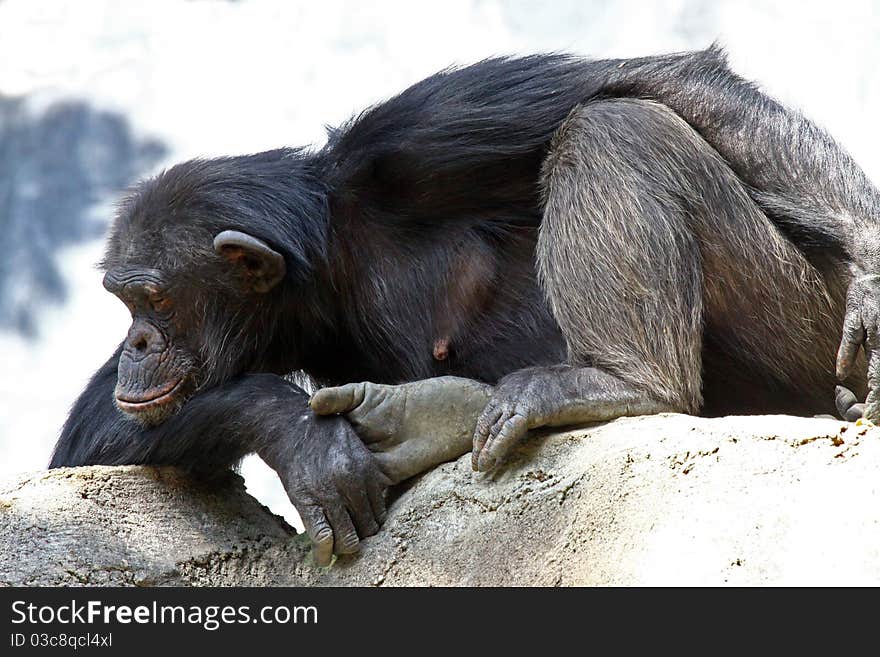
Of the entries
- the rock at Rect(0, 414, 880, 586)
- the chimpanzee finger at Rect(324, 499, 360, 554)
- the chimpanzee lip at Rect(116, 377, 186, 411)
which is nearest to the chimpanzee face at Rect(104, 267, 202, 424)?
the chimpanzee lip at Rect(116, 377, 186, 411)

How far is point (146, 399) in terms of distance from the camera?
355 centimetres

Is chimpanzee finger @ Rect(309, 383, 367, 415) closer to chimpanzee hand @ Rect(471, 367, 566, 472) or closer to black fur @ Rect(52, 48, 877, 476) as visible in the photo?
black fur @ Rect(52, 48, 877, 476)

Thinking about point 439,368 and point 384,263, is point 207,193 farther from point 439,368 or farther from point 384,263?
point 439,368

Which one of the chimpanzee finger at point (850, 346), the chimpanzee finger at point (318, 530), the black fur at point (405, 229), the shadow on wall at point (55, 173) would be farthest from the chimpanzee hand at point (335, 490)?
the shadow on wall at point (55, 173)

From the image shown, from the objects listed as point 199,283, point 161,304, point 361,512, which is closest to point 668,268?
point 361,512

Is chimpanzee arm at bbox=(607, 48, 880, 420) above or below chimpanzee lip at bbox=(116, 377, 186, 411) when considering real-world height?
above

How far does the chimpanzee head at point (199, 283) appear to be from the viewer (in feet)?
11.8

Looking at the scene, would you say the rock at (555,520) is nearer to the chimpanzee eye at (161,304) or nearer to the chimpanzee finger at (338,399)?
the chimpanzee finger at (338,399)

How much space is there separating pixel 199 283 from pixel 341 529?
3.10 ft

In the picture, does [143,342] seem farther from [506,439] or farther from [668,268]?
[668,268]

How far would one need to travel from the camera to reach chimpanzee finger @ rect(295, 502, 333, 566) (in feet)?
10.5

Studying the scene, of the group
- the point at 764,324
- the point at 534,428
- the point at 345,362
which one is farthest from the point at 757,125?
the point at 345,362

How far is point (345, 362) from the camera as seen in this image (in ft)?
12.9

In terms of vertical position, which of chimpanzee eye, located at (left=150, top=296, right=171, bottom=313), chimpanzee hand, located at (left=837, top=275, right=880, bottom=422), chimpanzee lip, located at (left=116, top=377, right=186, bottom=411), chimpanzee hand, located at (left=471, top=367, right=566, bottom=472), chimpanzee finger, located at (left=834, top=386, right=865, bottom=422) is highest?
chimpanzee eye, located at (left=150, top=296, right=171, bottom=313)
